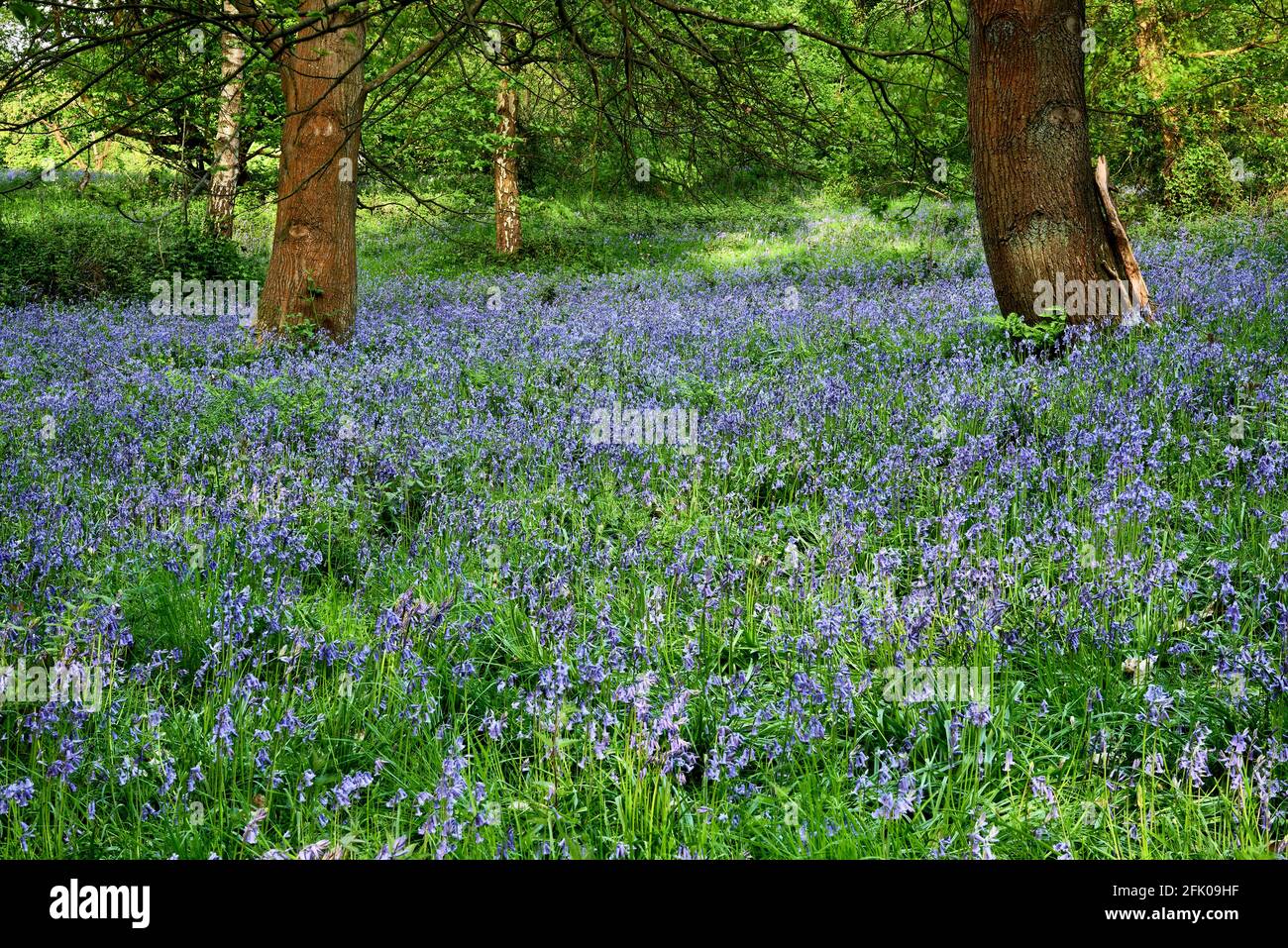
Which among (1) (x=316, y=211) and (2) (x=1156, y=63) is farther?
(2) (x=1156, y=63)

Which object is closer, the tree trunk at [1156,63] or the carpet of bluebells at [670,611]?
the carpet of bluebells at [670,611]

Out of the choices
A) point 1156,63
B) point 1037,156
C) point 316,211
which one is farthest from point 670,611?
point 1156,63

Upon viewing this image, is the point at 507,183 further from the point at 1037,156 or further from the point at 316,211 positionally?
the point at 1037,156

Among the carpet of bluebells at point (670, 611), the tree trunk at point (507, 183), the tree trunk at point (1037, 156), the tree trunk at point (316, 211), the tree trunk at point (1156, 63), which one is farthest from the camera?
the tree trunk at point (507, 183)

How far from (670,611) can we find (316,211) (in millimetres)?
7159

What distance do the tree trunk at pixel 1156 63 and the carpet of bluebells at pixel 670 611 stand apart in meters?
10.3

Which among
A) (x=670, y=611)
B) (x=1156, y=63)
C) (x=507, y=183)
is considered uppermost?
(x=1156, y=63)

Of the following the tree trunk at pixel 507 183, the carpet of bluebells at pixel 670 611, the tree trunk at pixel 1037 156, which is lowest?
the carpet of bluebells at pixel 670 611

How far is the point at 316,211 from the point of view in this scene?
914 cm

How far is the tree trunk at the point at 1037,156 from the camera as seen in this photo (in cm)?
676

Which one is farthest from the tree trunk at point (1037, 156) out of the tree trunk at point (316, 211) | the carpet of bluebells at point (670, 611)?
the tree trunk at point (316, 211)

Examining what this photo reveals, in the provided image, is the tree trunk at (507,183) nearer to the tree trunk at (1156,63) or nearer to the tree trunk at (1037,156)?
the tree trunk at (1156,63)

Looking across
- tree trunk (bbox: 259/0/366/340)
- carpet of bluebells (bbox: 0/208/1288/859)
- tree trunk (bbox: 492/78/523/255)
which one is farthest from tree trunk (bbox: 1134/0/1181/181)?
tree trunk (bbox: 259/0/366/340)

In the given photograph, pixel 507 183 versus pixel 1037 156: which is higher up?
pixel 507 183
